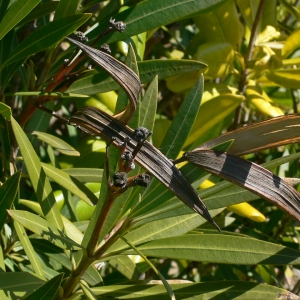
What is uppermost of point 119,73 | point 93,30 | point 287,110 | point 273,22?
point 287,110

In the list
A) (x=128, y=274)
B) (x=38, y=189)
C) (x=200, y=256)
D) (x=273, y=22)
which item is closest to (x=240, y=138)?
(x=200, y=256)

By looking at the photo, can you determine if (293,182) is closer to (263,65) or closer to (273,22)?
(263,65)

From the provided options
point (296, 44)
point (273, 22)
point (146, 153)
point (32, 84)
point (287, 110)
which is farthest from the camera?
point (287, 110)

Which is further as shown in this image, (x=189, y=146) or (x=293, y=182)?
(x=189, y=146)

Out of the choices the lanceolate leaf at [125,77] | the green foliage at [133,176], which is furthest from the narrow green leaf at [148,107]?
the lanceolate leaf at [125,77]

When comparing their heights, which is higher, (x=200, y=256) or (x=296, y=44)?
(x=296, y=44)

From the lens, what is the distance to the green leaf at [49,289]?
2.53ft

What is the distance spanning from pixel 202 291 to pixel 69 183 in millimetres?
320

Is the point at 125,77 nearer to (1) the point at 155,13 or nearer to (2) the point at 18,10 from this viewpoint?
(2) the point at 18,10

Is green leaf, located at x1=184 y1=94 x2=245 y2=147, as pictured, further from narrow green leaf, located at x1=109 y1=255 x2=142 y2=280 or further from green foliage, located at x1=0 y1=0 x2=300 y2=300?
narrow green leaf, located at x1=109 y1=255 x2=142 y2=280

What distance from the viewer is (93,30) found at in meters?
1.11

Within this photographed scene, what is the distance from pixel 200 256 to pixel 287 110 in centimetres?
133

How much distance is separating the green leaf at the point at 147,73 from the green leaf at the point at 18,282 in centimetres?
37

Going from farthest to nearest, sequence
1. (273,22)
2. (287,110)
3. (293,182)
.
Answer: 1. (287,110)
2. (273,22)
3. (293,182)
